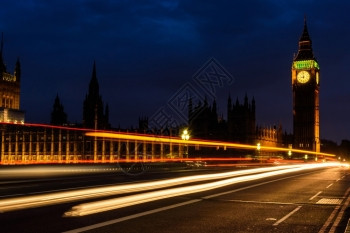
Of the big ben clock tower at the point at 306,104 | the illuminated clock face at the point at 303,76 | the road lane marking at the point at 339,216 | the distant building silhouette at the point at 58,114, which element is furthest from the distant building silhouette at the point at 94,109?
the road lane marking at the point at 339,216

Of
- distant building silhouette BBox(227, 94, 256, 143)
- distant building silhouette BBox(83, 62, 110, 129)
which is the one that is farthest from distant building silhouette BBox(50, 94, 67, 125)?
distant building silhouette BBox(227, 94, 256, 143)

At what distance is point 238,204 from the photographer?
15727mm

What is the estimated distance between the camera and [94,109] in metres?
101

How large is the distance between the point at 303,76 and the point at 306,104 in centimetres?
1091

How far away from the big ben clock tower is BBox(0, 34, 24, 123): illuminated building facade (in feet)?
276

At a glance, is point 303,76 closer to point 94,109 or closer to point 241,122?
point 241,122

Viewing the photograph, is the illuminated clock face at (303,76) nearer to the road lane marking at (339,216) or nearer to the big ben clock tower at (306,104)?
the big ben clock tower at (306,104)

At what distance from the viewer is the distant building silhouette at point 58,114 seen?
387 ft

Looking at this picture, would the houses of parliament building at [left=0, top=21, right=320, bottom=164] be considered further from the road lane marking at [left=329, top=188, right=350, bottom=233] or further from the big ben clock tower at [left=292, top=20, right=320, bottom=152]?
the road lane marking at [left=329, top=188, right=350, bottom=233]

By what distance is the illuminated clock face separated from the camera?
159m


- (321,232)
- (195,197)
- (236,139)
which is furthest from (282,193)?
(236,139)

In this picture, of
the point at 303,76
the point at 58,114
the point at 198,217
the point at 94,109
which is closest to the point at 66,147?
the point at 94,109

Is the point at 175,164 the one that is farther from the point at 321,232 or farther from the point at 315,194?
the point at 321,232

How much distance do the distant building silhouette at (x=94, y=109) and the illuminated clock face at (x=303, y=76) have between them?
263ft
